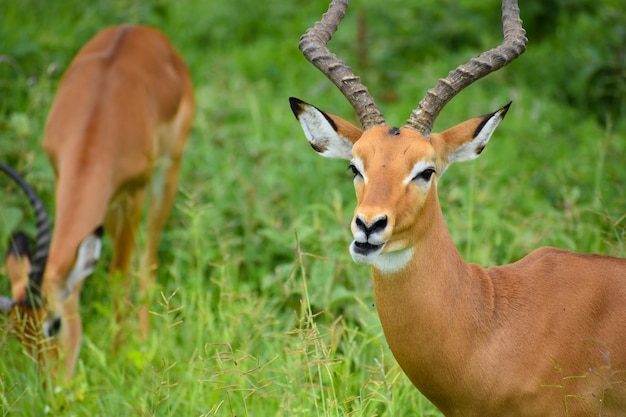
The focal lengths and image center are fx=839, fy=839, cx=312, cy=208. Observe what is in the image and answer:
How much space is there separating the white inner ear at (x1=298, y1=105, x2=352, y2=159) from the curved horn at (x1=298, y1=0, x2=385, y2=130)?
119 millimetres

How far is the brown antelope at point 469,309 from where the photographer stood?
2.87m

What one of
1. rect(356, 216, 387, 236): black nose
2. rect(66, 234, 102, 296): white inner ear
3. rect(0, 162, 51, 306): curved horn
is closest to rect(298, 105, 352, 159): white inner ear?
rect(356, 216, 387, 236): black nose

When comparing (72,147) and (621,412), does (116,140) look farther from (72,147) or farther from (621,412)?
(621,412)

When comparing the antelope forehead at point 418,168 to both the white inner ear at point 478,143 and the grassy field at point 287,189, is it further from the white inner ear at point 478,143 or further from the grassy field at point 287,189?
the grassy field at point 287,189

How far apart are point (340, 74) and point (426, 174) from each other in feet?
1.84

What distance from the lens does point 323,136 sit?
327cm

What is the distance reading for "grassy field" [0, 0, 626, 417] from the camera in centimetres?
381

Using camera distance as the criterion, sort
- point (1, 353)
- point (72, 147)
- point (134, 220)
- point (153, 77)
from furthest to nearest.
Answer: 1. point (153, 77)
2. point (134, 220)
3. point (72, 147)
4. point (1, 353)

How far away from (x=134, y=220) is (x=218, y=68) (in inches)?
124

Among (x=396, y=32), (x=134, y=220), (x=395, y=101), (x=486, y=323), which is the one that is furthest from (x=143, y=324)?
(x=396, y=32)

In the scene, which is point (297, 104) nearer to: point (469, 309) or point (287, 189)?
point (469, 309)

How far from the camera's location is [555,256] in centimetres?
320

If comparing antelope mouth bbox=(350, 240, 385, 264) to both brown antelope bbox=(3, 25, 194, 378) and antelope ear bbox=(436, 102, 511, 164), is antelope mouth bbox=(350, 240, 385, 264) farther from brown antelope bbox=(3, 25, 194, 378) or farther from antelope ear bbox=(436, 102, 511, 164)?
brown antelope bbox=(3, 25, 194, 378)

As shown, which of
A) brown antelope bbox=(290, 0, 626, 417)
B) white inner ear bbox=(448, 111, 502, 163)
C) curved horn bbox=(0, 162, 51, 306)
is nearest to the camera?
brown antelope bbox=(290, 0, 626, 417)
